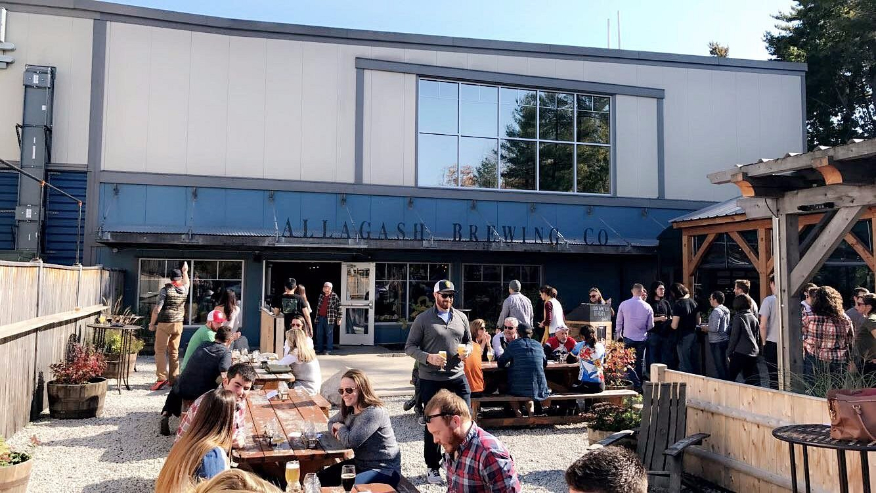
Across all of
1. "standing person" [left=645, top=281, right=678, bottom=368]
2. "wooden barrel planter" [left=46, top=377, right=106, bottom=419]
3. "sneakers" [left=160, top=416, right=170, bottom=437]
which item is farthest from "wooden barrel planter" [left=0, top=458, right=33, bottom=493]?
"standing person" [left=645, top=281, right=678, bottom=368]

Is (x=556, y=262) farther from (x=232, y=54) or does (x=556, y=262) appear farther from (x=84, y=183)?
(x=84, y=183)

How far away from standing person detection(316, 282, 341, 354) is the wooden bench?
24.5 ft

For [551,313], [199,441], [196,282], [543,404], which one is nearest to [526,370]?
[543,404]

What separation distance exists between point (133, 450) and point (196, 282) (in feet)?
30.9

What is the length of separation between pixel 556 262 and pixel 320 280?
251 inches

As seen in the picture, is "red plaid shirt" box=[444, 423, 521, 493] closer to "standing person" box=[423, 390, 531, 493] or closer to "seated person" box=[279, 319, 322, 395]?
"standing person" box=[423, 390, 531, 493]

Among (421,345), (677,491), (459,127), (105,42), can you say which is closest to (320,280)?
(459,127)

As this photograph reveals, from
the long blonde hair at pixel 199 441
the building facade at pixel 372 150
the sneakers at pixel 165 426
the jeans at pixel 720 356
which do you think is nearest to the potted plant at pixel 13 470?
the long blonde hair at pixel 199 441

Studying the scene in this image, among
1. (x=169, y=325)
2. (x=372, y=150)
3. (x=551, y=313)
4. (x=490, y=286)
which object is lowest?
(x=169, y=325)

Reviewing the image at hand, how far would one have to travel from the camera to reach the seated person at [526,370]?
819 cm

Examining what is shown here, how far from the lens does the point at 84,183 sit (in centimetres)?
1556

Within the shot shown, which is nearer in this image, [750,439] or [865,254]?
[750,439]

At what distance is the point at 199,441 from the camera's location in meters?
3.65

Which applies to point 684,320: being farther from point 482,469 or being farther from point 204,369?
point 482,469
